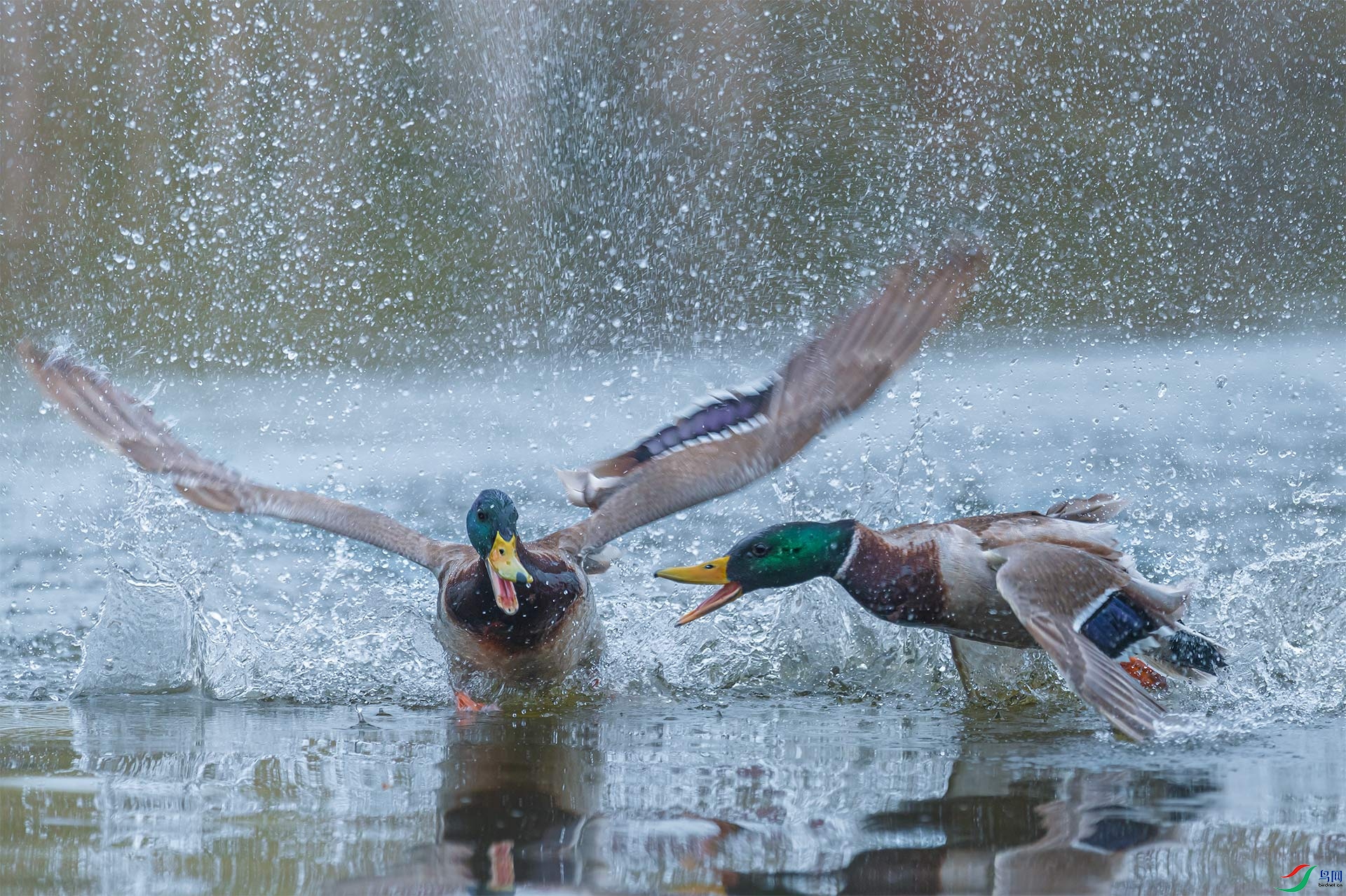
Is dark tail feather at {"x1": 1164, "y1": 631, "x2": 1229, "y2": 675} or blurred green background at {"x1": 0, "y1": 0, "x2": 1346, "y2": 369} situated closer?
dark tail feather at {"x1": 1164, "y1": 631, "x2": 1229, "y2": 675}

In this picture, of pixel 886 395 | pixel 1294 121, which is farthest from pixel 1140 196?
pixel 886 395

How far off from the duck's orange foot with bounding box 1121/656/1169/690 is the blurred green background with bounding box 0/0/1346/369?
21.7 feet

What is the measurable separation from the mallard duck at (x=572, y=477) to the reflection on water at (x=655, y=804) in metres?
0.41

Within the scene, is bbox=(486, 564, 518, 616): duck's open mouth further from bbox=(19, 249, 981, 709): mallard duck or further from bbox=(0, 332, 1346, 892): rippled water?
bbox=(0, 332, 1346, 892): rippled water

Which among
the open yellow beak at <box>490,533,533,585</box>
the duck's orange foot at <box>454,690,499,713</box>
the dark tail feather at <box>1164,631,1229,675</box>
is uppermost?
the open yellow beak at <box>490,533,533,585</box>

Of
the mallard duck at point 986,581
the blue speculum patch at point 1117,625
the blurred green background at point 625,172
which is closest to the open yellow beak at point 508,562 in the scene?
the mallard duck at point 986,581

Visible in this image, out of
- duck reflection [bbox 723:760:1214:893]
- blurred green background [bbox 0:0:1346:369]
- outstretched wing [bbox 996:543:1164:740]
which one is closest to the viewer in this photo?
duck reflection [bbox 723:760:1214:893]

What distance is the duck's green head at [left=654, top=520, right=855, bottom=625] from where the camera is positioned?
4.27 m

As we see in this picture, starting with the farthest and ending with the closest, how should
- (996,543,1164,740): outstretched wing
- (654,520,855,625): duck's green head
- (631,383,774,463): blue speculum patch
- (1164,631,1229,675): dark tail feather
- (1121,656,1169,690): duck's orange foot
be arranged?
(631,383,774,463): blue speculum patch → (1121,656,1169,690): duck's orange foot → (1164,631,1229,675): dark tail feather → (654,520,855,625): duck's green head → (996,543,1164,740): outstretched wing

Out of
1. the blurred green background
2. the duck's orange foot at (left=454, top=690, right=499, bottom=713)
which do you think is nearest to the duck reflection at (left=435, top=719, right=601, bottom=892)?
the duck's orange foot at (left=454, top=690, right=499, bottom=713)

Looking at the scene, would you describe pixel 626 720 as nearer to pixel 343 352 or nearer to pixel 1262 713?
pixel 1262 713

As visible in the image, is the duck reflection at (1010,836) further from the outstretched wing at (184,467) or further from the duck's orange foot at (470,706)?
the outstretched wing at (184,467)

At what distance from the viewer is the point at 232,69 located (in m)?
12.2

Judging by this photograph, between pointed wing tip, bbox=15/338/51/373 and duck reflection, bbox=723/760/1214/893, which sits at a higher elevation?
pointed wing tip, bbox=15/338/51/373
